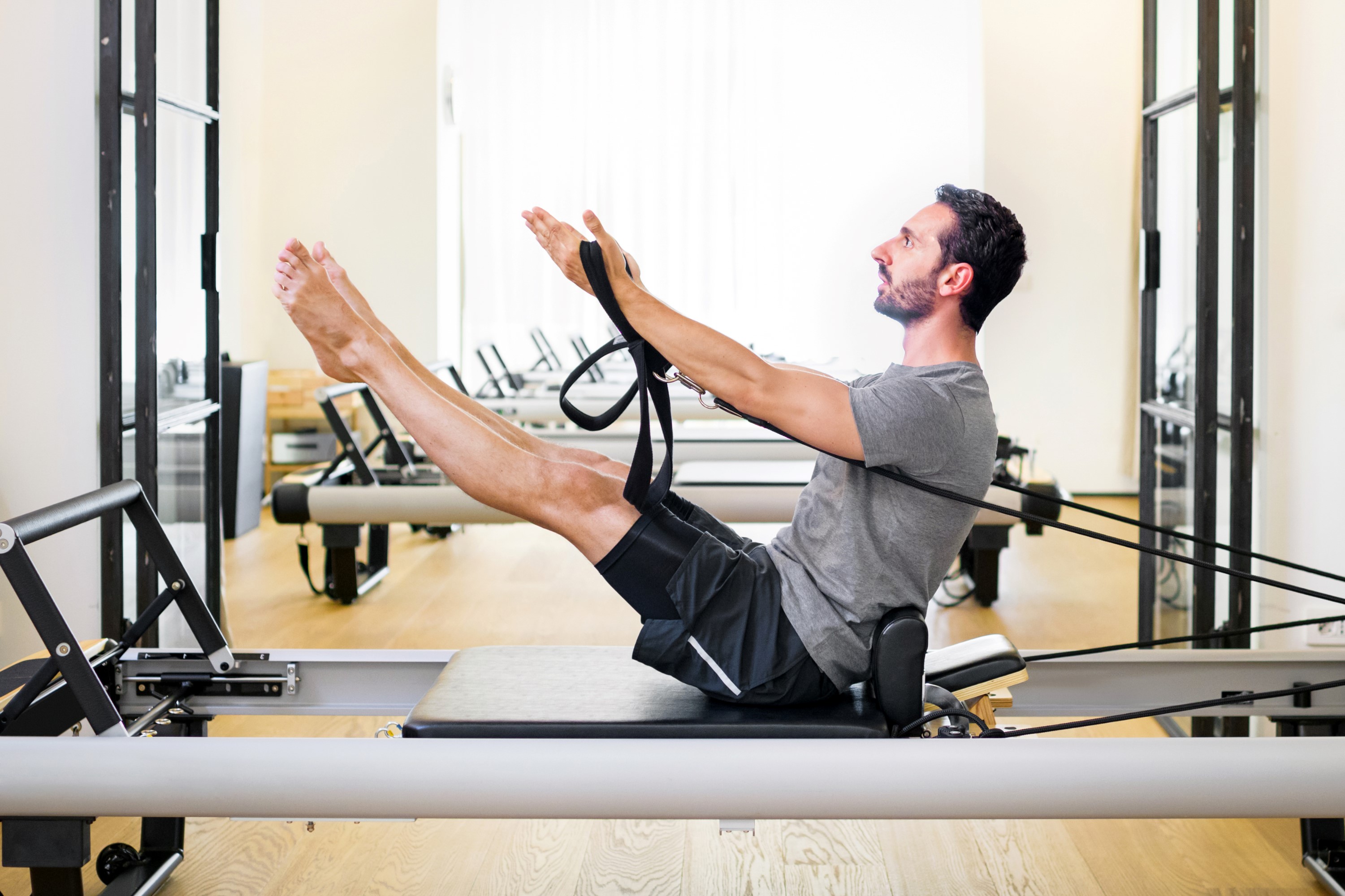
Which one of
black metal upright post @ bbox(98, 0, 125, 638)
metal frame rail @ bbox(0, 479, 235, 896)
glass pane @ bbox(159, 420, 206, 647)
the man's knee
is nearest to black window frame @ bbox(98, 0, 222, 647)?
black metal upright post @ bbox(98, 0, 125, 638)

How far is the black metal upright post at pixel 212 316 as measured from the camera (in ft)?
8.79

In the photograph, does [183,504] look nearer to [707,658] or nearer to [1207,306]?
[707,658]

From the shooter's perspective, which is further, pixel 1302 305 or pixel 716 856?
pixel 1302 305

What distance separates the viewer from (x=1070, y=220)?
538cm

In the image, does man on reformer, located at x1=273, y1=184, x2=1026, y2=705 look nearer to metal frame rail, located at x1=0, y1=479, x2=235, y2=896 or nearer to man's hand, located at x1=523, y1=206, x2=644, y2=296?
Result: man's hand, located at x1=523, y1=206, x2=644, y2=296

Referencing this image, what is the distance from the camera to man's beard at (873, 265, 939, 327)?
1438 mm

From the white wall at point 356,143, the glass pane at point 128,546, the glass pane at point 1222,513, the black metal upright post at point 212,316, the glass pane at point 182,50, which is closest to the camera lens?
the glass pane at point 1222,513

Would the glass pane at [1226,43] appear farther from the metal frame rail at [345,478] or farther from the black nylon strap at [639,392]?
the metal frame rail at [345,478]

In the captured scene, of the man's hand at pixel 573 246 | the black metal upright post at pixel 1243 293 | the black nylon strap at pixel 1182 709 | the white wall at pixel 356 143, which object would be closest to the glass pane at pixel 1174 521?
the black metal upright post at pixel 1243 293

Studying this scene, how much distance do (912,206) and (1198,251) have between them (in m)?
4.50

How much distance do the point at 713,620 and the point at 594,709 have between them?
0.60 ft

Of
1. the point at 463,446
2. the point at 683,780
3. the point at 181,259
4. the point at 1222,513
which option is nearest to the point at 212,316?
the point at 181,259

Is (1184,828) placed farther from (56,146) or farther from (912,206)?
(912,206)

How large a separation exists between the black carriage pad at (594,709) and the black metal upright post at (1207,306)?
118 cm
